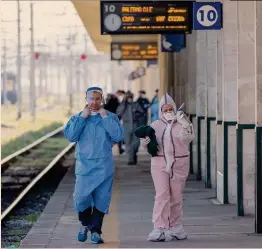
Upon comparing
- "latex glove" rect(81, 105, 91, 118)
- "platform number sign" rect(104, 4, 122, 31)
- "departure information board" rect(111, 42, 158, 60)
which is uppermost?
"platform number sign" rect(104, 4, 122, 31)

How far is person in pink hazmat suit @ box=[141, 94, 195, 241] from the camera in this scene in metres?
12.0

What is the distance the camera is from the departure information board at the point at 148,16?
1958 centimetres

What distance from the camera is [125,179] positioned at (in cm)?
2309

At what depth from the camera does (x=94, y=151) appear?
39.1 feet

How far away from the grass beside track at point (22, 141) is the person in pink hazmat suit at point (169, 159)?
909 inches

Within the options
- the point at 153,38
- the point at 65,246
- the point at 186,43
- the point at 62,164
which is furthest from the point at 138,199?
the point at 153,38

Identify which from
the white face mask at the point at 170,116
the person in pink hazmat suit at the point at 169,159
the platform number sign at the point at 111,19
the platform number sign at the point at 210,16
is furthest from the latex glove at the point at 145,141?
the platform number sign at the point at 111,19

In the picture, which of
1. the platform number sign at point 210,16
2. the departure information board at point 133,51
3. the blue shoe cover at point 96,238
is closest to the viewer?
the blue shoe cover at point 96,238

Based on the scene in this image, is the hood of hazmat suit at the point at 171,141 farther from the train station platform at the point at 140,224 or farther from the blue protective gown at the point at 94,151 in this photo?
the train station platform at the point at 140,224

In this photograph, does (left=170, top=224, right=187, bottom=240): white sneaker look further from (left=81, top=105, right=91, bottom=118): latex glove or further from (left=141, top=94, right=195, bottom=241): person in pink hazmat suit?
(left=81, top=105, right=91, bottom=118): latex glove

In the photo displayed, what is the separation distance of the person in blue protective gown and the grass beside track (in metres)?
23.1

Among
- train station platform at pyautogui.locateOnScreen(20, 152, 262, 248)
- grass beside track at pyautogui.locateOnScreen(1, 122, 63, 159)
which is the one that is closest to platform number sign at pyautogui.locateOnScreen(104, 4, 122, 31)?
train station platform at pyautogui.locateOnScreen(20, 152, 262, 248)

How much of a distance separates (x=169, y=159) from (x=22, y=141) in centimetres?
3277

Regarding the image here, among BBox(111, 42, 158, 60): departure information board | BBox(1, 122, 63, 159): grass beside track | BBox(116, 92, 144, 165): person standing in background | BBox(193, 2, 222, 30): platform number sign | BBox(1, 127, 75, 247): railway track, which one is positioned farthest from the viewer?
BBox(111, 42, 158, 60): departure information board
